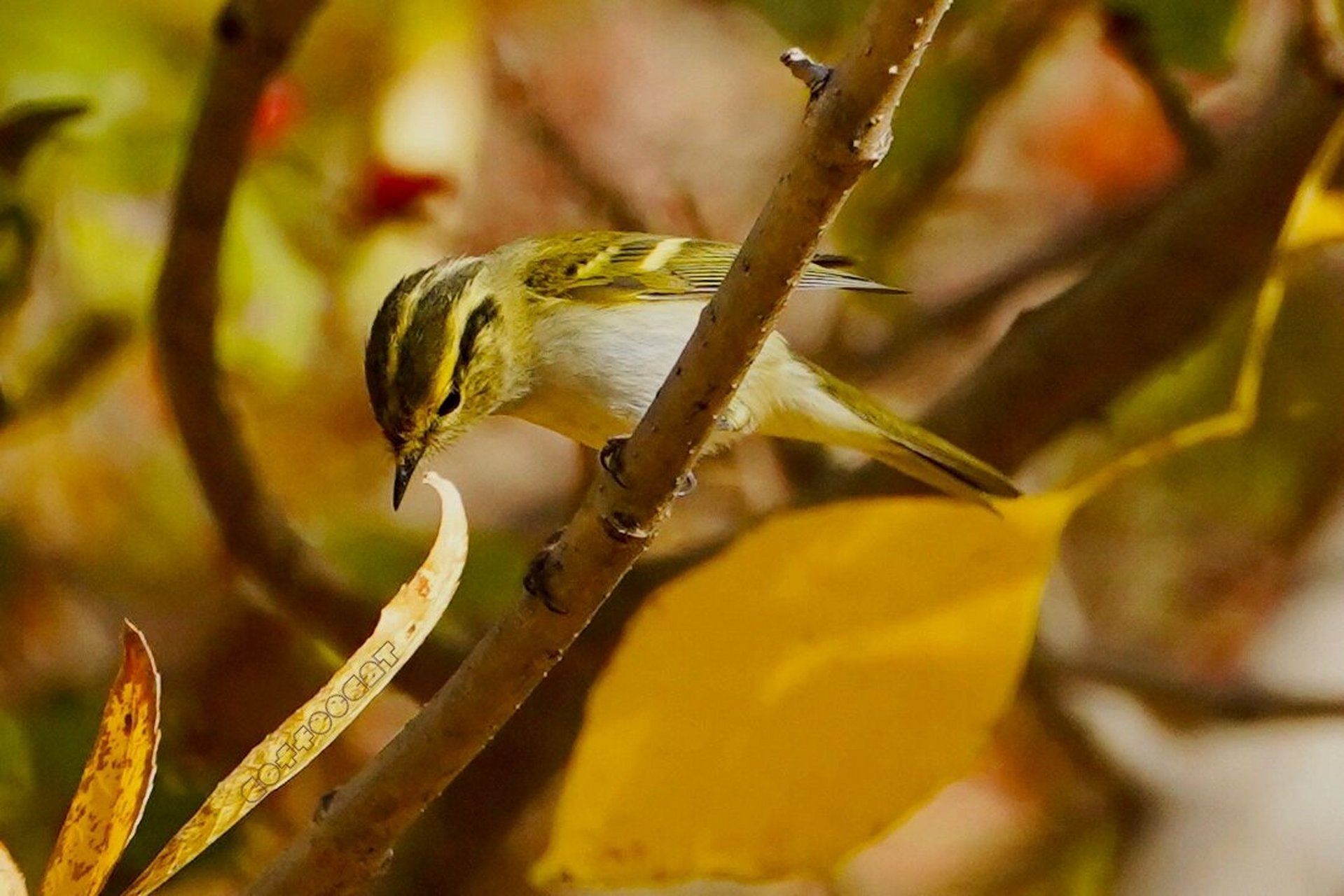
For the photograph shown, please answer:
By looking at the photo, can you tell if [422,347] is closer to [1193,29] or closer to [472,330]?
[472,330]

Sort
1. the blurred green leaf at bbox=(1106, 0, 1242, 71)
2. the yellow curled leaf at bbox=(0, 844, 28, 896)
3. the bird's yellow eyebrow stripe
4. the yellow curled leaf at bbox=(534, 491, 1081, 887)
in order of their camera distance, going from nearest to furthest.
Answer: the yellow curled leaf at bbox=(0, 844, 28, 896) → the yellow curled leaf at bbox=(534, 491, 1081, 887) → the blurred green leaf at bbox=(1106, 0, 1242, 71) → the bird's yellow eyebrow stripe

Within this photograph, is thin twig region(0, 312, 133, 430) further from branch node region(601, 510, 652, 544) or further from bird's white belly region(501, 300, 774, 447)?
branch node region(601, 510, 652, 544)

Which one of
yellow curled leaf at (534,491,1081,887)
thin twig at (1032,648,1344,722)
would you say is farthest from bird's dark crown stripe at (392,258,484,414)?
thin twig at (1032,648,1344,722)

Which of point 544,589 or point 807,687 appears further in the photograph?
point 807,687

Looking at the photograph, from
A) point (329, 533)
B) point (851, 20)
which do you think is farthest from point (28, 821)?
point (851, 20)

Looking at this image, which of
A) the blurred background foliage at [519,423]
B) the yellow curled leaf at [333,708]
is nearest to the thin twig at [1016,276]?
the blurred background foliage at [519,423]

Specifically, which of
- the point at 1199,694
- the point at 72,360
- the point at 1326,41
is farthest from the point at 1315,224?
Answer: the point at 72,360

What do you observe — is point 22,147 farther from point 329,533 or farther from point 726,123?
point 726,123
